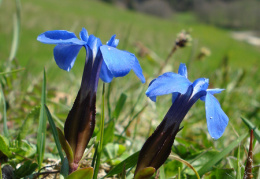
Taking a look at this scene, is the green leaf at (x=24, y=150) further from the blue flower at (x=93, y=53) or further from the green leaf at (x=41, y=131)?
the blue flower at (x=93, y=53)

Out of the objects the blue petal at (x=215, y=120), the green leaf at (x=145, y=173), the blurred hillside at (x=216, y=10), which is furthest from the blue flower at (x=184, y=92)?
the blurred hillside at (x=216, y=10)

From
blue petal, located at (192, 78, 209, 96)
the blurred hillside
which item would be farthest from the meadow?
the blurred hillside

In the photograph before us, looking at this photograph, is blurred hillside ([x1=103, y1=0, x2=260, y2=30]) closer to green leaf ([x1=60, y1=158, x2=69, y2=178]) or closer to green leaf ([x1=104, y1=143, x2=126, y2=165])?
green leaf ([x1=104, y1=143, x2=126, y2=165])

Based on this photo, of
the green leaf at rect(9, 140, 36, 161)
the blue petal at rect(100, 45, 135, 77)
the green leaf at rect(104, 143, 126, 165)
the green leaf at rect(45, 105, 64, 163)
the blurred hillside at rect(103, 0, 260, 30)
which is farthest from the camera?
the blurred hillside at rect(103, 0, 260, 30)

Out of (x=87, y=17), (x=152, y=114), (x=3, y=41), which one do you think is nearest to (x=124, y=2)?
(x=87, y=17)

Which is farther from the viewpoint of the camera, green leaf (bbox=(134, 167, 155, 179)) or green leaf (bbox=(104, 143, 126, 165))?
green leaf (bbox=(104, 143, 126, 165))

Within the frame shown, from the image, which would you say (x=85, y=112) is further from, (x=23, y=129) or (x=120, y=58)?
(x=23, y=129)
